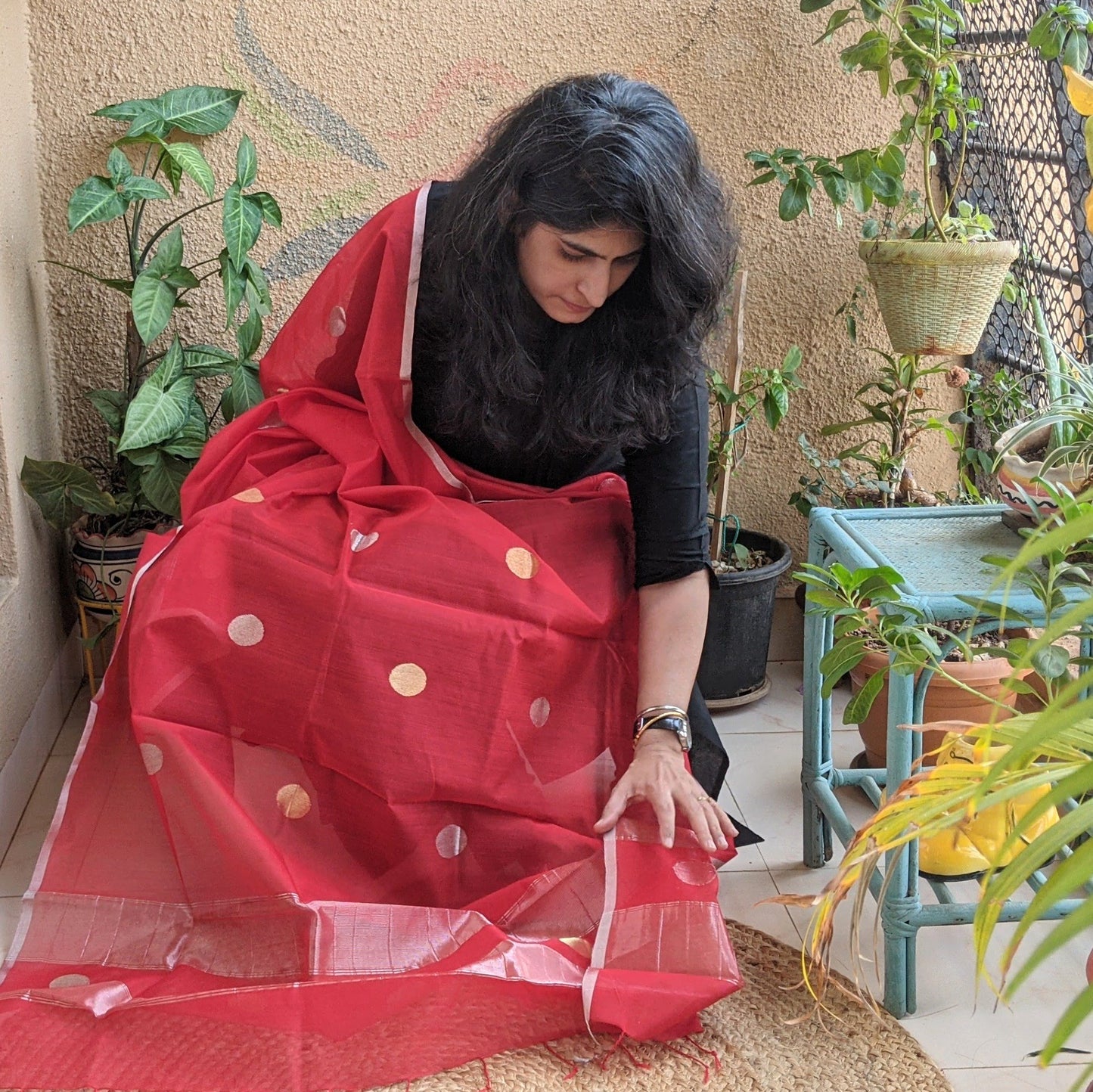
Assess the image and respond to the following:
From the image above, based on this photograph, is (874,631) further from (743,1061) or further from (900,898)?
(743,1061)

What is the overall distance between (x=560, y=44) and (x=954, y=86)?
681mm

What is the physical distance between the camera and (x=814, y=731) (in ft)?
5.27

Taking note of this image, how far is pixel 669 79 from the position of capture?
2.11 m

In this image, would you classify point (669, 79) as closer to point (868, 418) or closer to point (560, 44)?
point (560, 44)

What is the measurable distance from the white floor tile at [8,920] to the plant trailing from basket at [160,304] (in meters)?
0.64

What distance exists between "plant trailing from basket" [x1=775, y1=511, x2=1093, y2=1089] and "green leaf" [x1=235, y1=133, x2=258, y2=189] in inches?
59.2

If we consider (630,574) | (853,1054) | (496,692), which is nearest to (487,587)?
(496,692)

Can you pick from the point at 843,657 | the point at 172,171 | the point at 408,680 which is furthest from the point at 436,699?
the point at 172,171

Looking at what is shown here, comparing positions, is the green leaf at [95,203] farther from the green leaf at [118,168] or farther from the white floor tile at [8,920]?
the white floor tile at [8,920]

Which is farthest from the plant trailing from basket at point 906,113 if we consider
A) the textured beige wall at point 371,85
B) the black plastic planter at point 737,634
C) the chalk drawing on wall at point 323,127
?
the black plastic planter at point 737,634

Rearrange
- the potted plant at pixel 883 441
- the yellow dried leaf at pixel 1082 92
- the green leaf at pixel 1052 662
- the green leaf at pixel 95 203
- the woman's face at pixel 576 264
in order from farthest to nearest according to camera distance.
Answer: the potted plant at pixel 883 441 < the green leaf at pixel 95 203 < the woman's face at pixel 576 264 < the green leaf at pixel 1052 662 < the yellow dried leaf at pixel 1082 92

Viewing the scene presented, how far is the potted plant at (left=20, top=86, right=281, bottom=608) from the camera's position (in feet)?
6.06

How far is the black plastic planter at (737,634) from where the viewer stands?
6.86 feet

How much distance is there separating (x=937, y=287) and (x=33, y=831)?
166 cm
